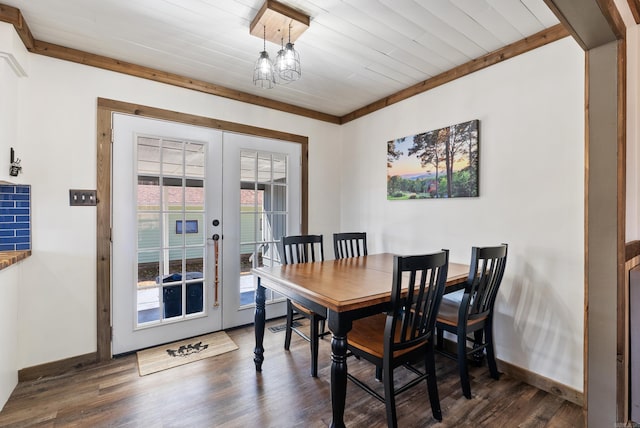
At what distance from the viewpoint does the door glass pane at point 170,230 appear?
8.84ft

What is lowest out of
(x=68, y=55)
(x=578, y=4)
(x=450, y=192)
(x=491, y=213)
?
(x=491, y=213)

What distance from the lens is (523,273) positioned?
223 cm

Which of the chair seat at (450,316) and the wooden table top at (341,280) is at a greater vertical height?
the wooden table top at (341,280)

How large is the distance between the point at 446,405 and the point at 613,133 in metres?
1.78

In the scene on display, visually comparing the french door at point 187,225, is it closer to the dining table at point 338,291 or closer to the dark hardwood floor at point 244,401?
the dark hardwood floor at point 244,401

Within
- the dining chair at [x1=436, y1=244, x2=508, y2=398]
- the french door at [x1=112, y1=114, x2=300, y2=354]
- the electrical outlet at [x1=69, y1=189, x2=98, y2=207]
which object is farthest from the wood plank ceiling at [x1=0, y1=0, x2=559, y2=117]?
the dining chair at [x1=436, y1=244, x2=508, y2=398]

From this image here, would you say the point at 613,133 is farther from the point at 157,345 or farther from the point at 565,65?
the point at 157,345

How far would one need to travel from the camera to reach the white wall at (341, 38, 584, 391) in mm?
1997

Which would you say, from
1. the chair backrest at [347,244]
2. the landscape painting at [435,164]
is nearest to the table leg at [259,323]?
the chair backrest at [347,244]

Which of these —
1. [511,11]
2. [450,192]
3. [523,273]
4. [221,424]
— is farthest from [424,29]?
[221,424]

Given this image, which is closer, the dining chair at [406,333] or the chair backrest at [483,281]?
the dining chair at [406,333]

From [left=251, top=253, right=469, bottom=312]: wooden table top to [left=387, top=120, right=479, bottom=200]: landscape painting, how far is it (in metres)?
0.69

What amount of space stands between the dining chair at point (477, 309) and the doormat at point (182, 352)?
1839mm

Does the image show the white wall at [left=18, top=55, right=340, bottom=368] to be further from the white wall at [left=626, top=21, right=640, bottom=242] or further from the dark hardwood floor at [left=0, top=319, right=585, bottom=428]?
the white wall at [left=626, top=21, right=640, bottom=242]
